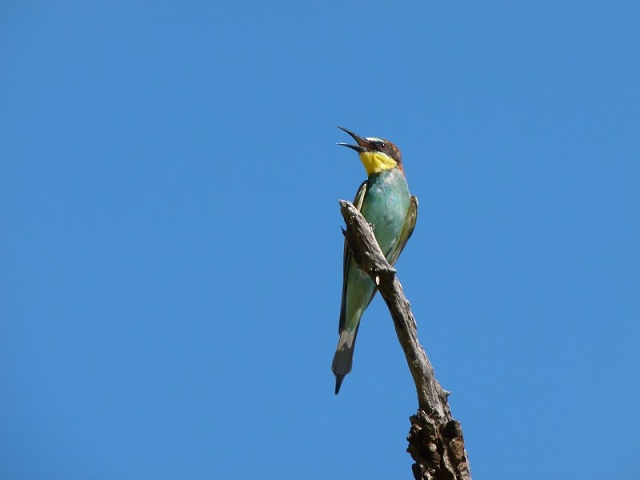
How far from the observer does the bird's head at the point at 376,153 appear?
287 inches

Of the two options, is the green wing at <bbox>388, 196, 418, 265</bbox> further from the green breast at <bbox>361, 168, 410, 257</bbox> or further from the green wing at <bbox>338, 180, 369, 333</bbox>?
the green wing at <bbox>338, 180, 369, 333</bbox>

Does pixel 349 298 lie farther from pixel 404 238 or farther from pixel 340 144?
pixel 340 144

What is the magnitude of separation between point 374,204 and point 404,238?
587 millimetres

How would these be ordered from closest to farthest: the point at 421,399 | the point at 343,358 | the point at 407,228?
1. the point at 421,399
2. the point at 343,358
3. the point at 407,228

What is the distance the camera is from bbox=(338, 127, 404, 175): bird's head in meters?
7.29

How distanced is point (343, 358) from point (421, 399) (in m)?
1.97

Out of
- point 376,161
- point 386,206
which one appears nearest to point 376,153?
point 376,161

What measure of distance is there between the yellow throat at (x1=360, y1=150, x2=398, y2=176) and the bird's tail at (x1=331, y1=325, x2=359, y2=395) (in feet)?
5.10

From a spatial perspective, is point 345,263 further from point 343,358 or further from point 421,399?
point 421,399

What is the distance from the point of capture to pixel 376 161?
7.30 metres

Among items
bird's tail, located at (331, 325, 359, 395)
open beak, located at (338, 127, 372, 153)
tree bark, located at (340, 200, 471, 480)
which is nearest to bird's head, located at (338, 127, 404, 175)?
open beak, located at (338, 127, 372, 153)

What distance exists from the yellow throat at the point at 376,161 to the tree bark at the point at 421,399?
220 centimetres

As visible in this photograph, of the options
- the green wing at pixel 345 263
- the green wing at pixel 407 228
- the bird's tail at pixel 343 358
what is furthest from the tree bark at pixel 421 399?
the green wing at pixel 407 228

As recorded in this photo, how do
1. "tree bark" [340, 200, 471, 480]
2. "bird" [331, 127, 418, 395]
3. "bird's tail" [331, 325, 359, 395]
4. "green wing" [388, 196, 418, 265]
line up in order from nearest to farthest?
1. "tree bark" [340, 200, 471, 480]
2. "bird's tail" [331, 325, 359, 395]
3. "bird" [331, 127, 418, 395]
4. "green wing" [388, 196, 418, 265]
